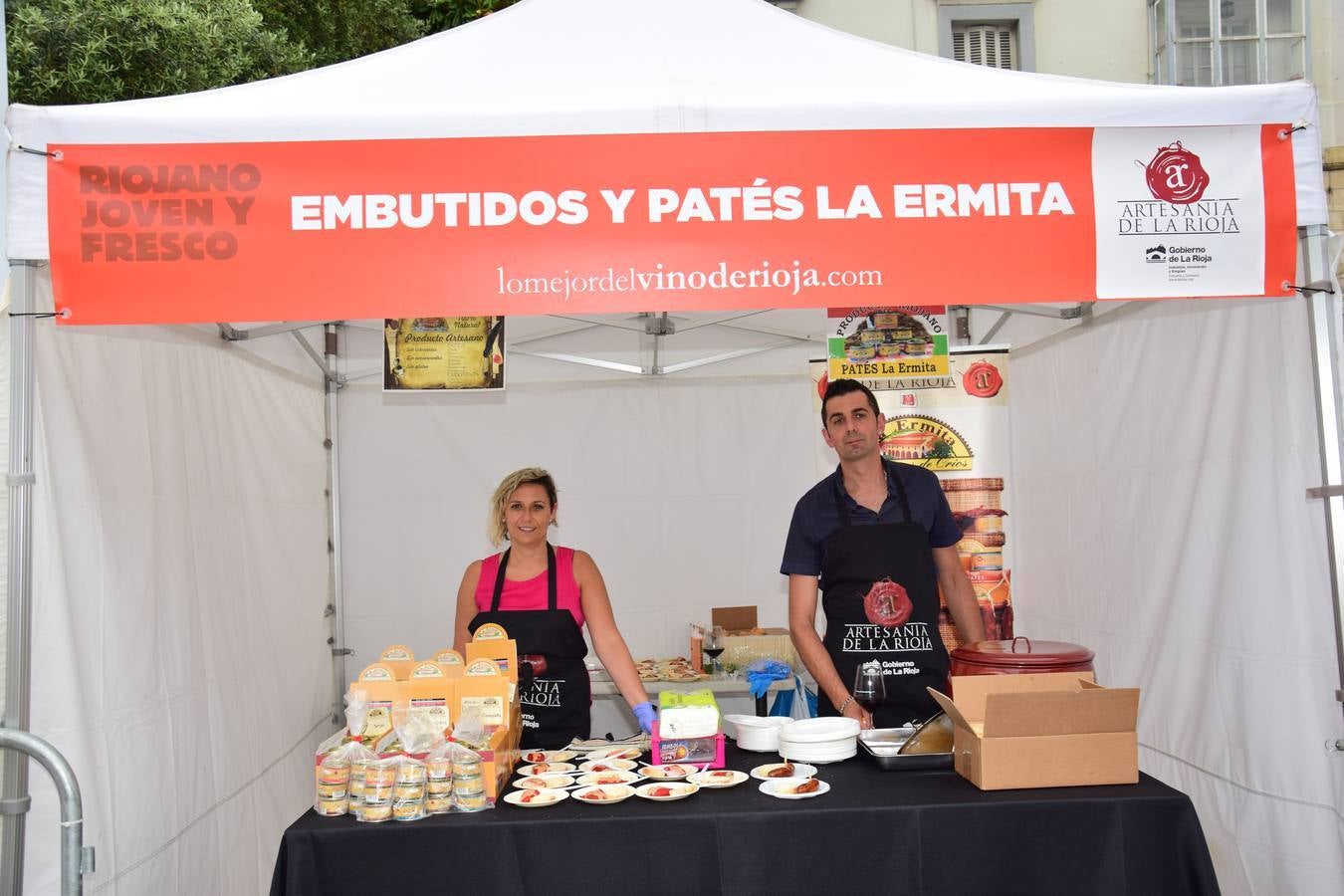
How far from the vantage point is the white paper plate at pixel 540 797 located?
2.26 metres

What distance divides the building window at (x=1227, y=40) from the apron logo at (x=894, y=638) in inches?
403

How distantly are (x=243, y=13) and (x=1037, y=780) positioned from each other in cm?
856

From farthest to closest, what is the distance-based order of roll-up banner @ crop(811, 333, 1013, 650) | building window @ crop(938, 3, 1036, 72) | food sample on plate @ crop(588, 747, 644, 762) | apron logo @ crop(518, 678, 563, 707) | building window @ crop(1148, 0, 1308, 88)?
building window @ crop(938, 3, 1036, 72)
building window @ crop(1148, 0, 1308, 88)
roll-up banner @ crop(811, 333, 1013, 650)
apron logo @ crop(518, 678, 563, 707)
food sample on plate @ crop(588, 747, 644, 762)

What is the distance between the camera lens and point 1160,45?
11.5 metres

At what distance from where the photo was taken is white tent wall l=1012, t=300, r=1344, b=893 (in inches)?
109

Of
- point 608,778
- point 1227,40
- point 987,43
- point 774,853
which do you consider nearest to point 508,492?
point 608,778

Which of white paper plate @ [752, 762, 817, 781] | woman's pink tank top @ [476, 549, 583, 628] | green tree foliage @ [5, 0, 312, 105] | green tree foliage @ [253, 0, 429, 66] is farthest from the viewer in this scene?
green tree foliage @ [253, 0, 429, 66]

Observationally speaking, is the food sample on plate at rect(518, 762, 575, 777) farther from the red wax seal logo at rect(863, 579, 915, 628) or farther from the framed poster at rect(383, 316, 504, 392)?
the framed poster at rect(383, 316, 504, 392)

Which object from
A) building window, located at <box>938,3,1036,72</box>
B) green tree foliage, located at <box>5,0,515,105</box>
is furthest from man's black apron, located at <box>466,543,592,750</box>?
building window, located at <box>938,3,1036,72</box>

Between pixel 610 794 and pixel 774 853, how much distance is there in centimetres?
37

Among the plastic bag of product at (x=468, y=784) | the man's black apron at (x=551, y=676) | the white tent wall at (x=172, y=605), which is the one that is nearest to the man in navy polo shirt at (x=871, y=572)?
the man's black apron at (x=551, y=676)

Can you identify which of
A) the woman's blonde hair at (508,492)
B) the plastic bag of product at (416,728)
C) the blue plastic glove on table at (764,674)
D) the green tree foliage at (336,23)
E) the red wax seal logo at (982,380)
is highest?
the green tree foliage at (336,23)

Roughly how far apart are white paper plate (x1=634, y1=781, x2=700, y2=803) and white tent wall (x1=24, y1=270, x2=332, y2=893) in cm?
134

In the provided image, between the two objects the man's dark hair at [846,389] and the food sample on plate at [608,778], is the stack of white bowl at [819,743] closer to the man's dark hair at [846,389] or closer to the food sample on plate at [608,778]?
the food sample on plate at [608,778]
